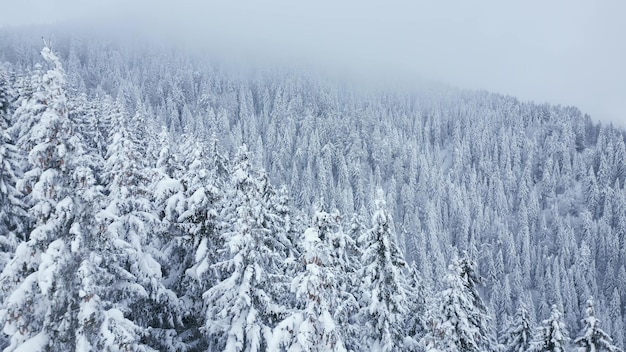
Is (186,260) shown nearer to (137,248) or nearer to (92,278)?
(137,248)

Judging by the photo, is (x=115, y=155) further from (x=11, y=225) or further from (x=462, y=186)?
(x=462, y=186)

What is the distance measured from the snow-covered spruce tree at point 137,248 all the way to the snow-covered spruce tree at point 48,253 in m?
2.07

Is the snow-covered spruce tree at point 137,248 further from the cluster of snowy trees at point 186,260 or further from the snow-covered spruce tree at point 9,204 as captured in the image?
the snow-covered spruce tree at point 9,204

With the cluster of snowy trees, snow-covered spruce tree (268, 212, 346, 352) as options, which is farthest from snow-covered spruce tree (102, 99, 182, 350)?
snow-covered spruce tree (268, 212, 346, 352)

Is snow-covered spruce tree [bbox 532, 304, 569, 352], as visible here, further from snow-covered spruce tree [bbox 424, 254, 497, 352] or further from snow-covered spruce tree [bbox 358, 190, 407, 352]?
snow-covered spruce tree [bbox 358, 190, 407, 352]

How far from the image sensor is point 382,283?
59.2ft

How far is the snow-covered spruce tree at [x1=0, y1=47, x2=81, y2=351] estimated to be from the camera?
10.9 metres

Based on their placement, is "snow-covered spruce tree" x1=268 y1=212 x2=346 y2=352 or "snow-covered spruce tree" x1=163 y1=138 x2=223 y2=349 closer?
"snow-covered spruce tree" x1=268 y1=212 x2=346 y2=352

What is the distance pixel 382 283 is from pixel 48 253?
1200cm

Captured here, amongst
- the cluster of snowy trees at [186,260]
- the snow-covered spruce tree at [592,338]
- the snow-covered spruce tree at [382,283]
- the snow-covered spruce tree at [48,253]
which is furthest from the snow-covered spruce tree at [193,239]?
the snow-covered spruce tree at [592,338]

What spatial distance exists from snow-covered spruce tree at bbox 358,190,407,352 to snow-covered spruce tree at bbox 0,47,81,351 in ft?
35.0

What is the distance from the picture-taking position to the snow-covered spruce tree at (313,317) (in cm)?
1308

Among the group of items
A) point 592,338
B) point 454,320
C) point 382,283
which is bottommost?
point 592,338

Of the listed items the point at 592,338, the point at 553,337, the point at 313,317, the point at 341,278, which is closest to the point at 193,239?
the point at 341,278
